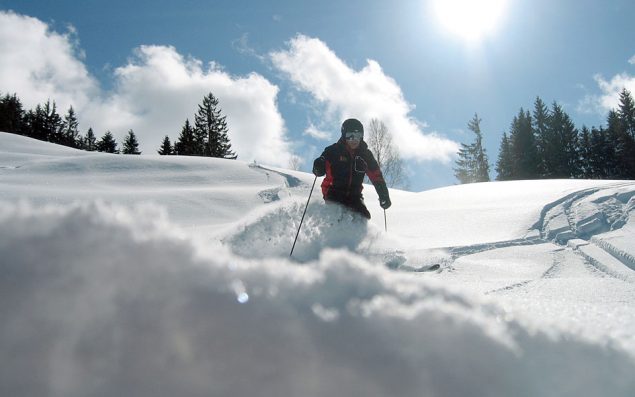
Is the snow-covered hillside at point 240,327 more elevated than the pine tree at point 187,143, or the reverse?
the pine tree at point 187,143

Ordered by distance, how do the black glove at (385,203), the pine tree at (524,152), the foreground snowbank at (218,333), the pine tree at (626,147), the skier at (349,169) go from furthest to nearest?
the pine tree at (524,152) < the pine tree at (626,147) < the black glove at (385,203) < the skier at (349,169) < the foreground snowbank at (218,333)

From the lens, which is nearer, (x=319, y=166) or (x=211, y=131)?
(x=319, y=166)

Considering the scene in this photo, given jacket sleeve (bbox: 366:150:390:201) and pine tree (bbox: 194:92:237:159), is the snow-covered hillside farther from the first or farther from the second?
pine tree (bbox: 194:92:237:159)

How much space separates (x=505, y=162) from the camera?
51.8 metres

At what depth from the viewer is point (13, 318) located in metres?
0.93

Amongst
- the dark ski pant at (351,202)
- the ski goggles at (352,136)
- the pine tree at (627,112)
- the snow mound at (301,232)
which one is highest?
the pine tree at (627,112)

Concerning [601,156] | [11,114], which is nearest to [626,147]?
[601,156]

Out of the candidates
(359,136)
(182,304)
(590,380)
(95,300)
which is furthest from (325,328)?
(359,136)

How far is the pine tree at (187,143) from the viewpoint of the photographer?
48.9 m

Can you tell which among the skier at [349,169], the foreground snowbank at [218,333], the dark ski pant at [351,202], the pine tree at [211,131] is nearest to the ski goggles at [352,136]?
the skier at [349,169]

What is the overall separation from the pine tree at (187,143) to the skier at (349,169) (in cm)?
4523

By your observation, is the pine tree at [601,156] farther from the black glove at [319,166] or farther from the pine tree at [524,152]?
the black glove at [319,166]

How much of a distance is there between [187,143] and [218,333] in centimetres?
5113

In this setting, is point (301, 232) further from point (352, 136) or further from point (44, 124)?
point (44, 124)
